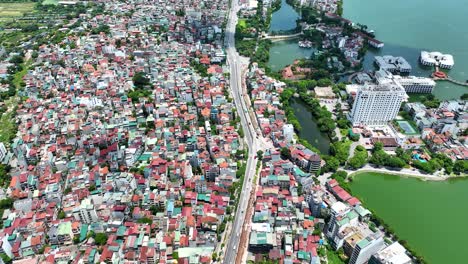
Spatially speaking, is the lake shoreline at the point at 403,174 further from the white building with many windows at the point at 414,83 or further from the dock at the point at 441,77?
the dock at the point at 441,77

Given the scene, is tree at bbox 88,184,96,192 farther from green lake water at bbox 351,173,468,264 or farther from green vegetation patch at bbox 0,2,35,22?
green vegetation patch at bbox 0,2,35,22

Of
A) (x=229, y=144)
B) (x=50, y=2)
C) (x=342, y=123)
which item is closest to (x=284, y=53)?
(x=342, y=123)

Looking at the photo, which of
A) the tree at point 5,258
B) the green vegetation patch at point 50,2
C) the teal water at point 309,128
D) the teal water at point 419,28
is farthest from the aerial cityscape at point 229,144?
the green vegetation patch at point 50,2

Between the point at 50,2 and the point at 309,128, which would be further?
the point at 50,2

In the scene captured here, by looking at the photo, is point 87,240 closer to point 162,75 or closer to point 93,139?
point 93,139

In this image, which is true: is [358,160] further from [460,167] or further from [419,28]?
[419,28]

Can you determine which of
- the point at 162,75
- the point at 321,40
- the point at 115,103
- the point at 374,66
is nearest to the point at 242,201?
the point at 115,103
